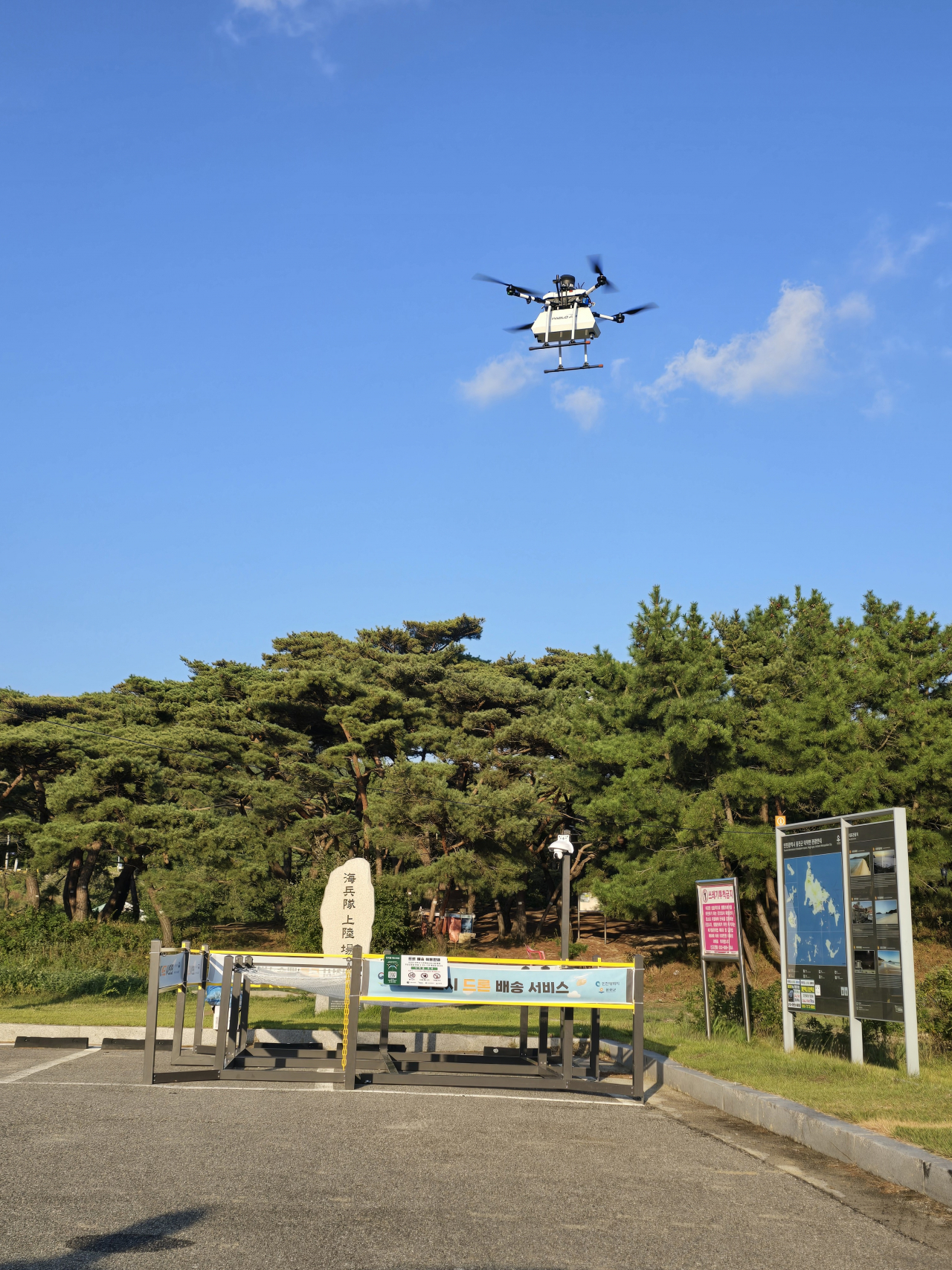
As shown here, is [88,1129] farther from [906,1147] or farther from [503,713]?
[503,713]

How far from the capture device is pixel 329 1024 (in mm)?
15664

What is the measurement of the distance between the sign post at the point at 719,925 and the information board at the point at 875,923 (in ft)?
8.04

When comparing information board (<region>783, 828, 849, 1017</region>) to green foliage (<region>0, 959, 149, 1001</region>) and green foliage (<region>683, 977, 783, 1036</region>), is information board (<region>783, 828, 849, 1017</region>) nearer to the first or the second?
green foliage (<region>683, 977, 783, 1036</region>)

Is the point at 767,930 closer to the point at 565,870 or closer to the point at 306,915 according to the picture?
the point at 306,915

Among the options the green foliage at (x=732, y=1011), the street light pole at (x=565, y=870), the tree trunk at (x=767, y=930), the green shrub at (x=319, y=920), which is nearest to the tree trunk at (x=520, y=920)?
the green shrub at (x=319, y=920)

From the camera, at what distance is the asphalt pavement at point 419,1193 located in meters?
4.65

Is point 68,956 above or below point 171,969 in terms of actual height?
below

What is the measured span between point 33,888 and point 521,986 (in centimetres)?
3639

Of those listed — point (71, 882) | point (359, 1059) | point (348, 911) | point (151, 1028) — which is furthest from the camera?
point (71, 882)

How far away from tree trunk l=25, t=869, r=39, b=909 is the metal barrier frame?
30396 mm

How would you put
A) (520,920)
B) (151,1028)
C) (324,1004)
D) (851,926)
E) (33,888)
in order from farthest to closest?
(33,888) < (520,920) < (324,1004) < (851,926) < (151,1028)

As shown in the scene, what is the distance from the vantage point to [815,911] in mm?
12375

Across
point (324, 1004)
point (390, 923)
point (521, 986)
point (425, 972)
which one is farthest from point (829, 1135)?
point (390, 923)

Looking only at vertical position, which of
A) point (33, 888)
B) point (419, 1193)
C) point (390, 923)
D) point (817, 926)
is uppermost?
point (817, 926)
